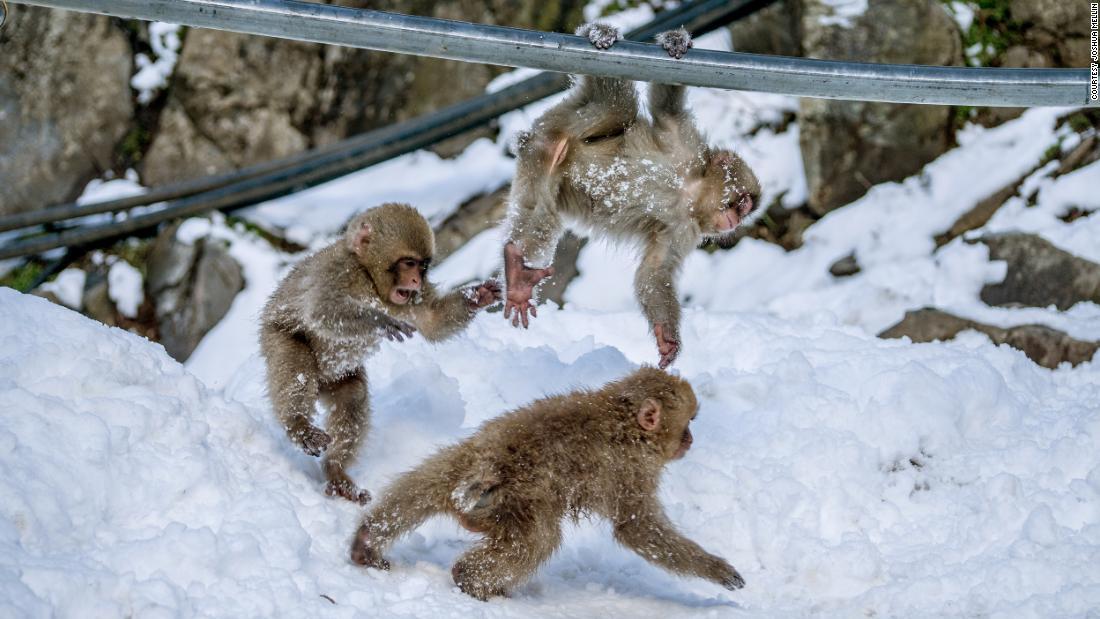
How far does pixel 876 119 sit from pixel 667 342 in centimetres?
403

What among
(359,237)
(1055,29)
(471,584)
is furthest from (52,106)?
(1055,29)

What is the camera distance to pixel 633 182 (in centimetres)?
540

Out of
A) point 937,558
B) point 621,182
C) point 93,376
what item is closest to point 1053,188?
point 621,182

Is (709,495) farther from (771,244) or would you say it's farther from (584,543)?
(771,244)

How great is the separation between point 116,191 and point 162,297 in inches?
48.4

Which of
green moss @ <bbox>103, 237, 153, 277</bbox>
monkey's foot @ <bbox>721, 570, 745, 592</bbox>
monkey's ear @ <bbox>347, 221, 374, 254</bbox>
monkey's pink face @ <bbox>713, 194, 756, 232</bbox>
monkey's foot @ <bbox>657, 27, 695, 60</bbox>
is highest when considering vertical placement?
monkey's foot @ <bbox>657, 27, 695, 60</bbox>

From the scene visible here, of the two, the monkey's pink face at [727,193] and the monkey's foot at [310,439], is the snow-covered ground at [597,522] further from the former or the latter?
the monkey's pink face at [727,193]

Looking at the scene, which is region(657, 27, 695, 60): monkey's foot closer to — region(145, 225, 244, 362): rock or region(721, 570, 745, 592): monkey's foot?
region(721, 570, 745, 592): monkey's foot

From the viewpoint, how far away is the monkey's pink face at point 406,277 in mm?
4637

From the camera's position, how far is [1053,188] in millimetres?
7633

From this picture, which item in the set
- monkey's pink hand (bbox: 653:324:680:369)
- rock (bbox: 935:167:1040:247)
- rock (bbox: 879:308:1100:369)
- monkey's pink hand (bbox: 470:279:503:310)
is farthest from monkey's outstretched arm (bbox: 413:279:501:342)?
rock (bbox: 935:167:1040:247)

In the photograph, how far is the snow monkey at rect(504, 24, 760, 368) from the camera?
17.3 ft

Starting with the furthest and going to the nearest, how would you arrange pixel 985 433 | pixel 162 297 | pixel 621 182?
1. pixel 162 297
2. pixel 621 182
3. pixel 985 433

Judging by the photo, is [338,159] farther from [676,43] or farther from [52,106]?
[676,43]
